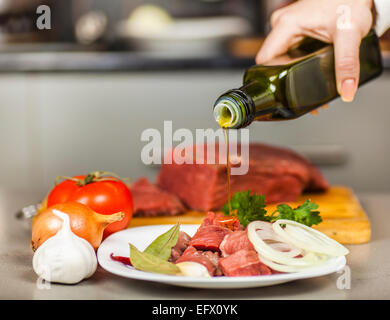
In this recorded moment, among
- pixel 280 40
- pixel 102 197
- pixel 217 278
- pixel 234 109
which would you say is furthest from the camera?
pixel 280 40

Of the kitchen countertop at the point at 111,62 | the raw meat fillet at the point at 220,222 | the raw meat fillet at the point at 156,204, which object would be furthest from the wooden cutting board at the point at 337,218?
the kitchen countertop at the point at 111,62

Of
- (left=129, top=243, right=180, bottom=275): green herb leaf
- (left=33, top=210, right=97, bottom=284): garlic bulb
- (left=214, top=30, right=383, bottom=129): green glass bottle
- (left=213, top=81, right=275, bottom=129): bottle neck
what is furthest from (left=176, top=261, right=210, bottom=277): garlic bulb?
(left=214, top=30, right=383, bottom=129): green glass bottle

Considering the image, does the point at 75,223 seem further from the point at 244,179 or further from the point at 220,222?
the point at 244,179

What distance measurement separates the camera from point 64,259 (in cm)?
102

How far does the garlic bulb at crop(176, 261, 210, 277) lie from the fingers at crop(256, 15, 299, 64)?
67 centimetres

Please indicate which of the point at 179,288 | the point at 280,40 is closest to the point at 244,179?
the point at 280,40

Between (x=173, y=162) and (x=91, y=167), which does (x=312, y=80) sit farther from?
(x=91, y=167)

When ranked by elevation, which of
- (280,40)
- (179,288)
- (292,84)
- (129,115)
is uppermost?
(280,40)

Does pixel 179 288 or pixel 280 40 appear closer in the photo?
pixel 179 288

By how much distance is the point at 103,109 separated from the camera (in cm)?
267

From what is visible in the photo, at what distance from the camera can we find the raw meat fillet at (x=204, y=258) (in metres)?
1.01

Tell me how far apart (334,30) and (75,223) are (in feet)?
2.36

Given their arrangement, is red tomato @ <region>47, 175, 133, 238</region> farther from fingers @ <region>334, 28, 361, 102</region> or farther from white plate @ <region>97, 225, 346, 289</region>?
fingers @ <region>334, 28, 361, 102</region>
